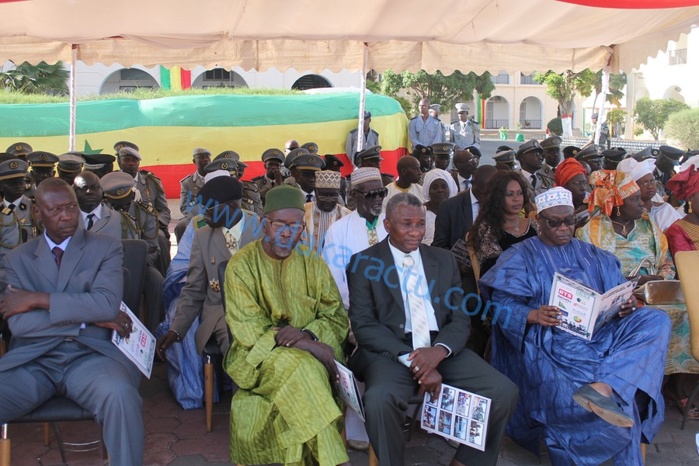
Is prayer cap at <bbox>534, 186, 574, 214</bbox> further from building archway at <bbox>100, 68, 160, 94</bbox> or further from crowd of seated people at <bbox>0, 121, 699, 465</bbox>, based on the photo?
building archway at <bbox>100, 68, 160, 94</bbox>

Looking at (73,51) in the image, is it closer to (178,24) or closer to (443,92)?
(178,24)

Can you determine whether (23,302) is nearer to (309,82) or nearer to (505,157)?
(505,157)

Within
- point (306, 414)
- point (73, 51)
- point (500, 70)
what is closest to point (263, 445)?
point (306, 414)

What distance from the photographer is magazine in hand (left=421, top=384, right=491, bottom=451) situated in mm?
3418

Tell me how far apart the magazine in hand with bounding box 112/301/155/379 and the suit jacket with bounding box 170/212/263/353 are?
19.3 inches

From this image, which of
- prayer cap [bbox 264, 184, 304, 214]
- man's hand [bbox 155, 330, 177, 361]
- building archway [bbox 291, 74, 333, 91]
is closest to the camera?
prayer cap [bbox 264, 184, 304, 214]

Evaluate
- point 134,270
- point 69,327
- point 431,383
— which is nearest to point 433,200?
point 134,270

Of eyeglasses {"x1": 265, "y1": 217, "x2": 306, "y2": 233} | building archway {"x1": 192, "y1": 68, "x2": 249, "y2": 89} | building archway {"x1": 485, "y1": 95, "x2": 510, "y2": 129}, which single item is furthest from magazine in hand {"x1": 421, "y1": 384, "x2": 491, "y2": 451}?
building archway {"x1": 485, "y1": 95, "x2": 510, "y2": 129}

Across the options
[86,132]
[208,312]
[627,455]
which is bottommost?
[627,455]

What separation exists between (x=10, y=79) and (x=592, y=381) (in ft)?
65.1

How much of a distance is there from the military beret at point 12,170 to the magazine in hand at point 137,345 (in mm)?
2351

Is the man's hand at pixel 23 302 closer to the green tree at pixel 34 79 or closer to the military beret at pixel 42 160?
the military beret at pixel 42 160

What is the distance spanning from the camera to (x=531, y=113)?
59312 millimetres

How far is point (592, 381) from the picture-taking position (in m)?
3.79
